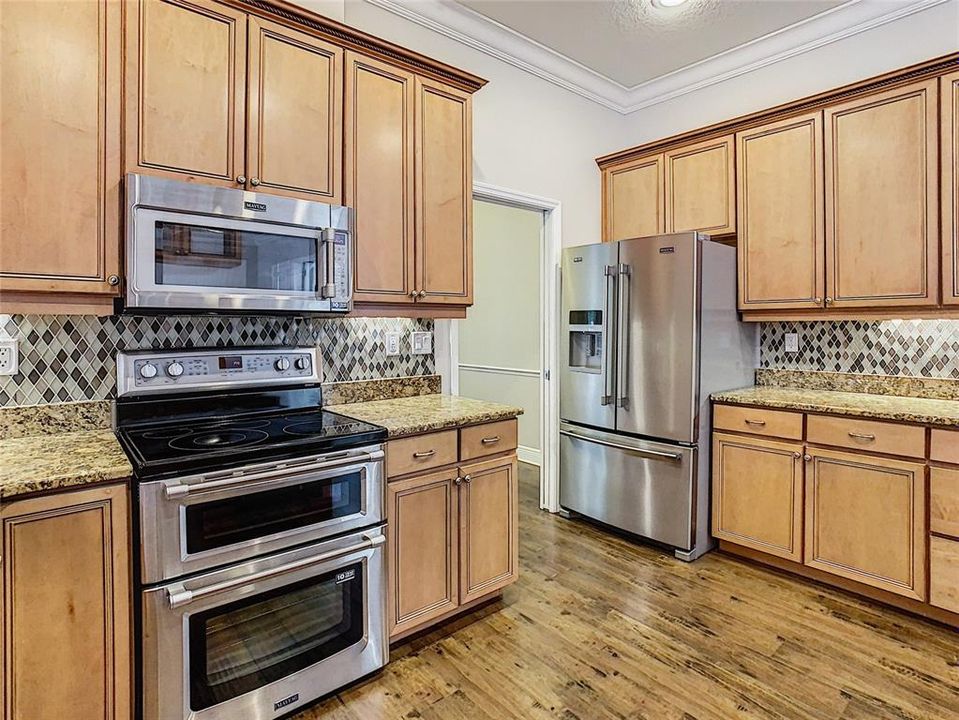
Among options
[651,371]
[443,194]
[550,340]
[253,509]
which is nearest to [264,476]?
[253,509]

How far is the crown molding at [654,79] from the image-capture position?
2973 mm

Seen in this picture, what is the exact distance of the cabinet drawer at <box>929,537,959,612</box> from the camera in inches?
91.7

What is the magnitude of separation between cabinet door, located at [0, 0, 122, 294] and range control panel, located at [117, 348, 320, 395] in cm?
37

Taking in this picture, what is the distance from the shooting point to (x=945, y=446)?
2.34 meters

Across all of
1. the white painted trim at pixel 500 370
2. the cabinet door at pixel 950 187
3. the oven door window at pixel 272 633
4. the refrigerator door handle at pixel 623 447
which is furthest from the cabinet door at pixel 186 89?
the white painted trim at pixel 500 370

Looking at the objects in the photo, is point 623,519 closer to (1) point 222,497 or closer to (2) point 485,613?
(2) point 485,613

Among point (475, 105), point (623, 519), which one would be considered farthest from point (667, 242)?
point (623, 519)

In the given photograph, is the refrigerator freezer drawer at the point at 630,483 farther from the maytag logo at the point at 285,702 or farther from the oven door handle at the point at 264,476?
the maytag logo at the point at 285,702

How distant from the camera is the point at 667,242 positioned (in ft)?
9.99

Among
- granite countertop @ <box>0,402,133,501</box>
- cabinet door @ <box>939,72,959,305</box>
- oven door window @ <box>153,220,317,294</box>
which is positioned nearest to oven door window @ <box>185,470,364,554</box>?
granite countertop @ <box>0,402,133,501</box>

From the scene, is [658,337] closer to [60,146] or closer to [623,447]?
[623,447]

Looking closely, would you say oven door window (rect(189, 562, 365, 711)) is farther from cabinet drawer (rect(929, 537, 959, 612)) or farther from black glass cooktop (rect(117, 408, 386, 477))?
cabinet drawer (rect(929, 537, 959, 612))

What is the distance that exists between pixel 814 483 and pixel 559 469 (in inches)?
60.2

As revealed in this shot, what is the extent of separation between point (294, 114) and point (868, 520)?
3.07m
